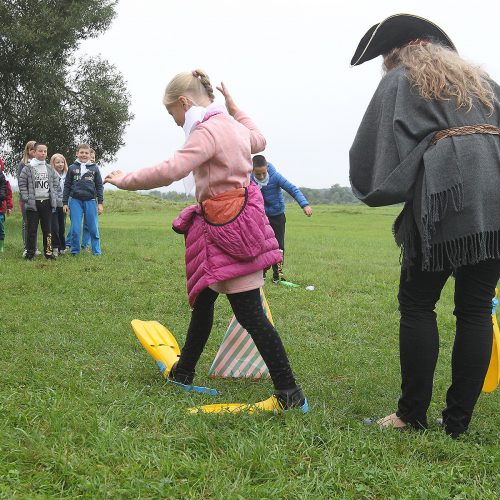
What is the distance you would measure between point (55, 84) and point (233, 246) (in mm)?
19530

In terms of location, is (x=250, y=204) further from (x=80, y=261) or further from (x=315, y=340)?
(x=80, y=261)

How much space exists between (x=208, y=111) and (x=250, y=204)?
60 centimetres

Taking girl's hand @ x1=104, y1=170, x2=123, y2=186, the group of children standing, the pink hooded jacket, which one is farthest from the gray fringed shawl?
the group of children standing

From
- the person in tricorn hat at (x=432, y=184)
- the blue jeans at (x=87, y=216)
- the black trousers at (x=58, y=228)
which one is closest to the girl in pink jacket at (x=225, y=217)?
the person in tricorn hat at (x=432, y=184)

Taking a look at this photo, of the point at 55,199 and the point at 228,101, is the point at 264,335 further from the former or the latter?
the point at 55,199

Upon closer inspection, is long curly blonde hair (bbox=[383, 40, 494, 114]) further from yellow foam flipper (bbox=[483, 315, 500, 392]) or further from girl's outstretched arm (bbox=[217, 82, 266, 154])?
yellow foam flipper (bbox=[483, 315, 500, 392])

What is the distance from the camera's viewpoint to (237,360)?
431cm

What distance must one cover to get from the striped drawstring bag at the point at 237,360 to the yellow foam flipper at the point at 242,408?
88cm

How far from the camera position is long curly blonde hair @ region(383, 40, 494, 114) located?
9.46 ft

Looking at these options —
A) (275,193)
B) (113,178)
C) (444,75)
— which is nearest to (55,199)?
(275,193)

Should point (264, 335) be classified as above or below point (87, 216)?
below

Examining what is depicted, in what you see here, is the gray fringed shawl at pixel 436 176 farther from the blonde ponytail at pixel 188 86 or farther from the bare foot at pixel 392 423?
the blonde ponytail at pixel 188 86

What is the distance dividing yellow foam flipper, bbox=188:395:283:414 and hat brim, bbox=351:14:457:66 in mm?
1949

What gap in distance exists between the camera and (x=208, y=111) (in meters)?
3.43
